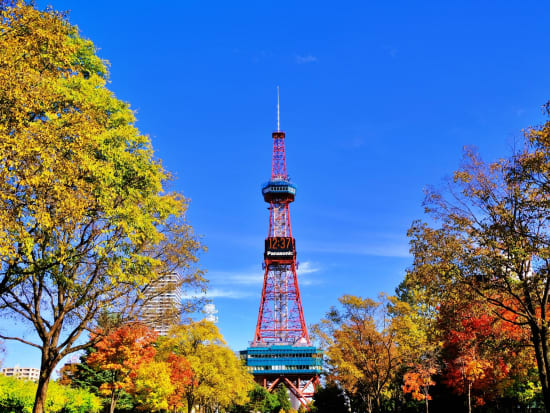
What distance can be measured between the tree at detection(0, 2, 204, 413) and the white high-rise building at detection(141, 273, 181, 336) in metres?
0.44

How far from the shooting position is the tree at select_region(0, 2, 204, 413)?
9805 millimetres

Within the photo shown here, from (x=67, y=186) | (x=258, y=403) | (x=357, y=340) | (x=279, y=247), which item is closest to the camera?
(x=67, y=186)

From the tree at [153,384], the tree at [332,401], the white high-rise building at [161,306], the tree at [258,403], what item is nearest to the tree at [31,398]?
the tree at [153,384]

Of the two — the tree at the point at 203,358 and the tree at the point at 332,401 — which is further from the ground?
the tree at the point at 203,358

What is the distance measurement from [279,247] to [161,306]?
72.1 m

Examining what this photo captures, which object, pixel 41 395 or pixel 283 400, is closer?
pixel 41 395

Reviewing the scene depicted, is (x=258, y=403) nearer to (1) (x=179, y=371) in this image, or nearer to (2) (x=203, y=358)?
(2) (x=203, y=358)

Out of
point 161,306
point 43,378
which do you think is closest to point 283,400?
point 161,306

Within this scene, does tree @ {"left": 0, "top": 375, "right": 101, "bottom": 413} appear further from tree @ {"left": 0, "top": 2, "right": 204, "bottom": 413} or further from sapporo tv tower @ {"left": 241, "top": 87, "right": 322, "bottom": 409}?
sapporo tv tower @ {"left": 241, "top": 87, "right": 322, "bottom": 409}

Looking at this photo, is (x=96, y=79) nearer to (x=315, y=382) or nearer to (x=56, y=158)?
(x=56, y=158)

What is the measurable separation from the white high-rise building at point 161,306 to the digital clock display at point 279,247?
233 ft

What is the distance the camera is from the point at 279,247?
88500 millimetres

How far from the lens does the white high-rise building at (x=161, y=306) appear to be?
16203mm

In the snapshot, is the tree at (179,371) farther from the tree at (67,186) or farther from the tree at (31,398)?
the tree at (67,186)
